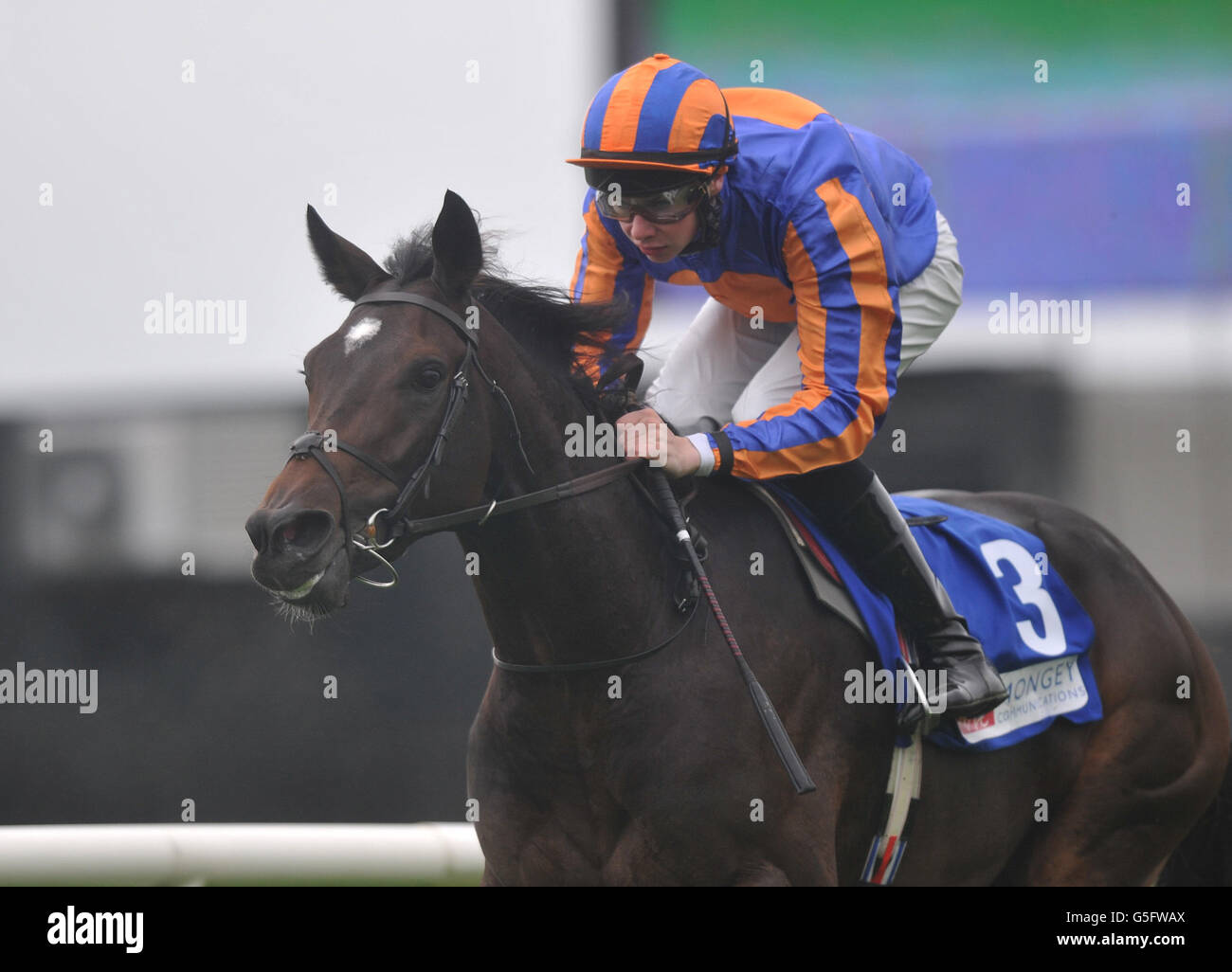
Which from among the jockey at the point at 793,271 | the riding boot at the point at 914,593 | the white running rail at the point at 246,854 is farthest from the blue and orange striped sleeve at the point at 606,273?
the white running rail at the point at 246,854

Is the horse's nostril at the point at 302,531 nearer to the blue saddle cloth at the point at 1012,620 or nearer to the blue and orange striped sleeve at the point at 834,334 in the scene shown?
the blue and orange striped sleeve at the point at 834,334

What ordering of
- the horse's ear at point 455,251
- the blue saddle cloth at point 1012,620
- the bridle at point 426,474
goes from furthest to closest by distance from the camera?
the blue saddle cloth at point 1012,620 < the horse's ear at point 455,251 < the bridle at point 426,474

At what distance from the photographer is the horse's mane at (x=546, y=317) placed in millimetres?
2648

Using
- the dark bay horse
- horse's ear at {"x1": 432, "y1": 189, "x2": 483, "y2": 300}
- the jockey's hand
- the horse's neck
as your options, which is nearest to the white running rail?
the dark bay horse

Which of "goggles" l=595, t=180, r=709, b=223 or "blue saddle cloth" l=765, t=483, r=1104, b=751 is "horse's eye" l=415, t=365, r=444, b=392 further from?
"blue saddle cloth" l=765, t=483, r=1104, b=751

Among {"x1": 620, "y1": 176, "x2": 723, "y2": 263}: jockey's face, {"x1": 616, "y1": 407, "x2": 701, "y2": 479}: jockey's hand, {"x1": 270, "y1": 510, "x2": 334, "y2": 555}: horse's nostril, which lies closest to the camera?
{"x1": 270, "y1": 510, "x2": 334, "y2": 555}: horse's nostril

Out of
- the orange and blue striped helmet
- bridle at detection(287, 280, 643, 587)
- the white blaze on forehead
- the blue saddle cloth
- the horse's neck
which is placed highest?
the orange and blue striped helmet

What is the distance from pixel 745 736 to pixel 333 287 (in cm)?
112

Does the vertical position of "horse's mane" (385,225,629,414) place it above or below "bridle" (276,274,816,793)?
above

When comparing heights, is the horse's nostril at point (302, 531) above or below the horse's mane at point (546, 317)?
below

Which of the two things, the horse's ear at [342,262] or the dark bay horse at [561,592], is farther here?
the horse's ear at [342,262]

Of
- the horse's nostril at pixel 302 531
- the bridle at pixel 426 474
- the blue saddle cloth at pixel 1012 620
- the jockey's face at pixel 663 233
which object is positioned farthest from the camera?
the blue saddle cloth at pixel 1012 620

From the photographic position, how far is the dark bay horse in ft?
7.47

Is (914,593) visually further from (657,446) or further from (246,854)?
(246,854)
